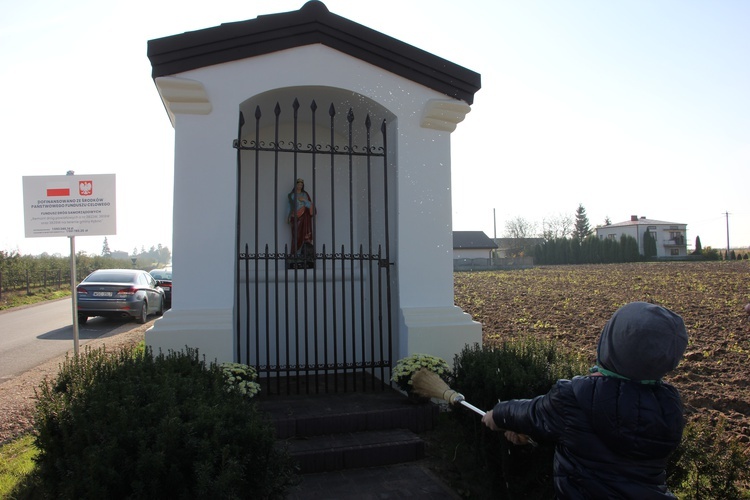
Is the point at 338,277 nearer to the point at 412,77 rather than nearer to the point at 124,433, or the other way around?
the point at 412,77

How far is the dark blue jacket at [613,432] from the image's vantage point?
1.99 meters

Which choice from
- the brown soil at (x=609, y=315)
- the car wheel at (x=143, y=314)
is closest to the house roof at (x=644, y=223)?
the brown soil at (x=609, y=315)

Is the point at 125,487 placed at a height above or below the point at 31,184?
below

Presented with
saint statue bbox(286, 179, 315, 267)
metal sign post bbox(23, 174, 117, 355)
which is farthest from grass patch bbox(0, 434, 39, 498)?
saint statue bbox(286, 179, 315, 267)

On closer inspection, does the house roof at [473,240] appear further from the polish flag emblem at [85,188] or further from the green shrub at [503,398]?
the green shrub at [503,398]

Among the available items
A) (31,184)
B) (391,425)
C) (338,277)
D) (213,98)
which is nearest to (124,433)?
(391,425)

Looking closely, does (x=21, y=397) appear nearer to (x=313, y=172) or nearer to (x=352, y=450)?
(x=313, y=172)

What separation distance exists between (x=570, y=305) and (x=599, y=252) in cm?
5256

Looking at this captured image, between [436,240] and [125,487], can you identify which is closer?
[125,487]

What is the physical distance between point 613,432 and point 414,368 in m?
2.91

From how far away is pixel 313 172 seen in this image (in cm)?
529

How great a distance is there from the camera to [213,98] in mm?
A: 5223

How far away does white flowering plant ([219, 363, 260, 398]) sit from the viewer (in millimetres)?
4441

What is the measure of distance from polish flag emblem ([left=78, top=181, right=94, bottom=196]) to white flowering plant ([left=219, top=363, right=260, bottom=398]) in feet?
11.0
